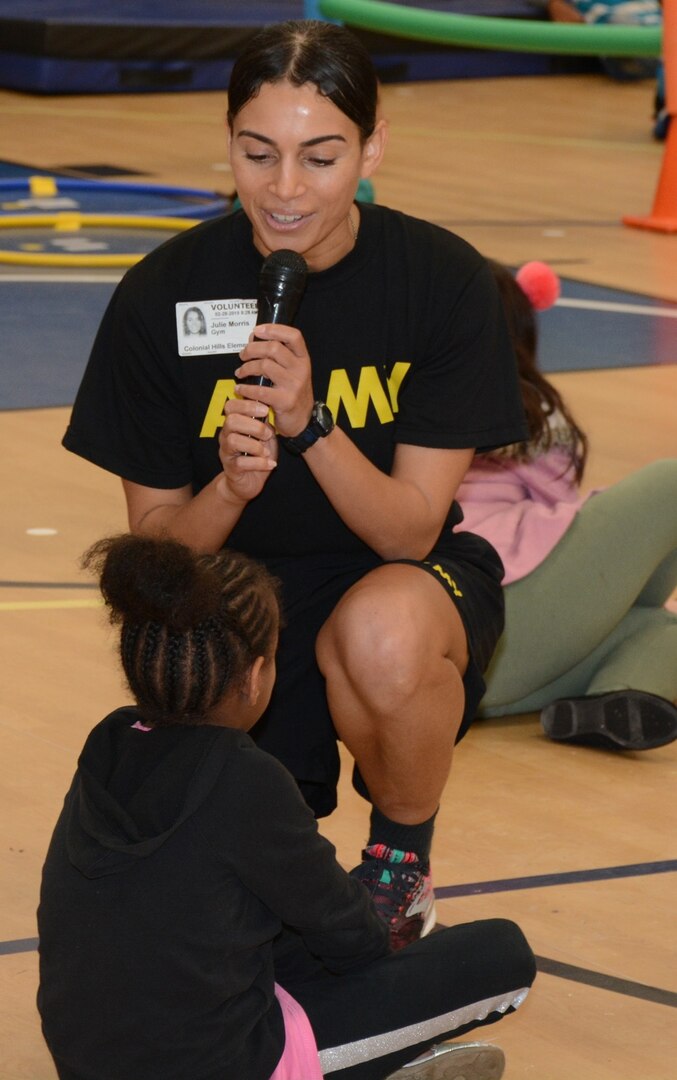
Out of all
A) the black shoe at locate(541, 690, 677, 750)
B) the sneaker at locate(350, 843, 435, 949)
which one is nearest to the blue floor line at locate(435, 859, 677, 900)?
the sneaker at locate(350, 843, 435, 949)

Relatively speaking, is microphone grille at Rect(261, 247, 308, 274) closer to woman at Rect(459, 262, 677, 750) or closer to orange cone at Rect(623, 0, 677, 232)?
woman at Rect(459, 262, 677, 750)

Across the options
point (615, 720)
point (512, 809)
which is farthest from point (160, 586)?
point (615, 720)

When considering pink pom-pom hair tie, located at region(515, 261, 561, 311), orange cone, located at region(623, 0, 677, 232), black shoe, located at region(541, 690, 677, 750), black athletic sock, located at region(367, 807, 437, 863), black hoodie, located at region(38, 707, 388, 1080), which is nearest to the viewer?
black hoodie, located at region(38, 707, 388, 1080)

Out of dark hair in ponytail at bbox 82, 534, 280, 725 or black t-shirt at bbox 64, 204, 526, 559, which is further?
black t-shirt at bbox 64, 204, 526, 559

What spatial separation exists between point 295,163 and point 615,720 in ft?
3.54

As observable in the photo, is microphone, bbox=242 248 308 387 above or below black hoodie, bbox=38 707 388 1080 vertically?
above

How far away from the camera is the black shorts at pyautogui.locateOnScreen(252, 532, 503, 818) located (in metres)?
2.24

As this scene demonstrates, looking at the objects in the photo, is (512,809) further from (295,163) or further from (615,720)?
(295,163)

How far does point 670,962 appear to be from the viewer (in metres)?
2.15

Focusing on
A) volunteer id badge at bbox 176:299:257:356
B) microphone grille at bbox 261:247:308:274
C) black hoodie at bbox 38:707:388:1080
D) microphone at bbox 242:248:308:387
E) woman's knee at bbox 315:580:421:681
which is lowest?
black hoodie at bbox 38:707:388:1080

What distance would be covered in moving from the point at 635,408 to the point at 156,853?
3.22 meters

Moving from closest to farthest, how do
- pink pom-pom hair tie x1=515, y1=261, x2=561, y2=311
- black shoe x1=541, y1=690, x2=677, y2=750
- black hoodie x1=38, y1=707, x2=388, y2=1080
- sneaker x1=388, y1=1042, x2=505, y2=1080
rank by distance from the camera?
black hoodie x1=38, y1=707, x2=388, y2=1080, sneaker x1=388, y1=1042, x2=505, y2=1080, black shoe x1=541, y1=690, x2=677, y2=750, pink pom-pom hair tie x1=515, y1=261, x2=561, y2=311

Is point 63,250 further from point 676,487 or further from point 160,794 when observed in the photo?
point 160,794

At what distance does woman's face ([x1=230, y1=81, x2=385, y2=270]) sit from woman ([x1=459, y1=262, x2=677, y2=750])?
76 cm
